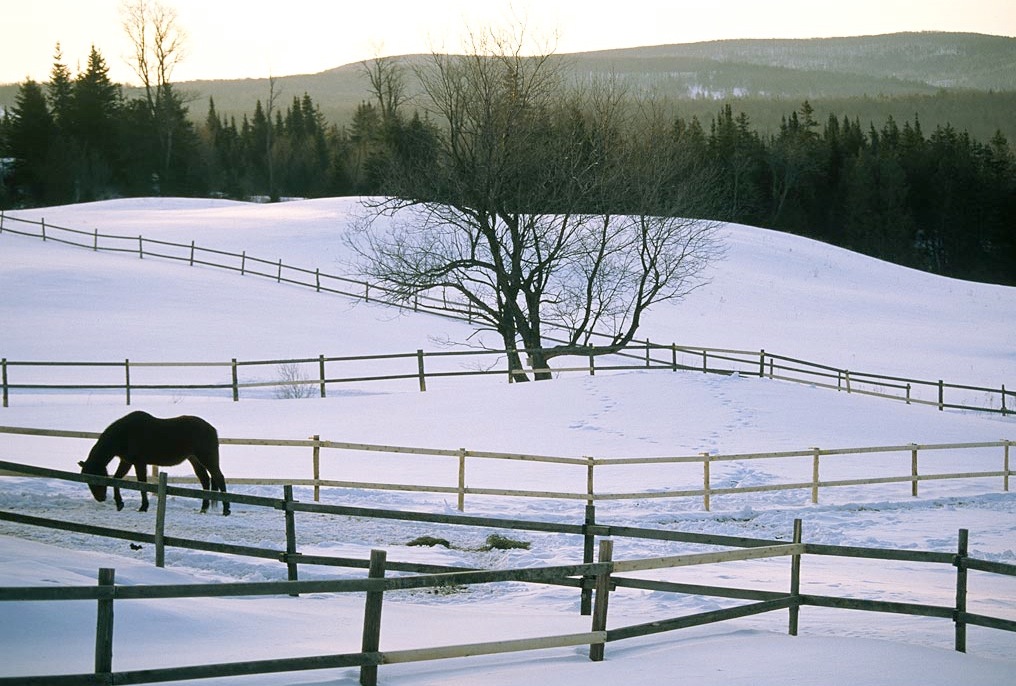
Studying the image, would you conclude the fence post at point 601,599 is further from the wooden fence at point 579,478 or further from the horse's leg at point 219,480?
the horse's leg at point 219,480

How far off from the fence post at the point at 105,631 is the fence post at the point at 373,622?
1.63 metres

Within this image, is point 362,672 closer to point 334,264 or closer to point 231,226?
point 334,264

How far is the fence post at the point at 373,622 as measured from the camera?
6.58 m

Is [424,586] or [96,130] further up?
[96,130]

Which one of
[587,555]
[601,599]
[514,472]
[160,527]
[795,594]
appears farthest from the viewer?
[514,472]

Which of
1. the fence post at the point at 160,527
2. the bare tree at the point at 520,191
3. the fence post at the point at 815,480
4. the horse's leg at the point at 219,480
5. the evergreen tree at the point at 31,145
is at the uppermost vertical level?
the evergreen tree at the point at 31,145

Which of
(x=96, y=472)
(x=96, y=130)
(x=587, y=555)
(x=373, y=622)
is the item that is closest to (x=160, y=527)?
(x=96, y=472)

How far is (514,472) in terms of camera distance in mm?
18438

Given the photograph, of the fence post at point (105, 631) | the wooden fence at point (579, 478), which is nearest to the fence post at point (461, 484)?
the wooden fence at point (579, 478)

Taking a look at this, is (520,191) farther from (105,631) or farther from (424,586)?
(105,631)

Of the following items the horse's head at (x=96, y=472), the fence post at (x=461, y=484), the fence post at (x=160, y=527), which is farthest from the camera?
the fence post at (x=461, y=484)

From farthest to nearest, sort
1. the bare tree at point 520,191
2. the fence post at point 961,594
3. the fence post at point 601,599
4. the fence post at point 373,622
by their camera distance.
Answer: the bare tree at point 520,191, the fence post at point 961,594, the fence post at point 601,599, the fence post at point 373,622

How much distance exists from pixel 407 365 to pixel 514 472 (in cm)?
1353

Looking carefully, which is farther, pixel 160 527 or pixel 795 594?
pixel 160 527
